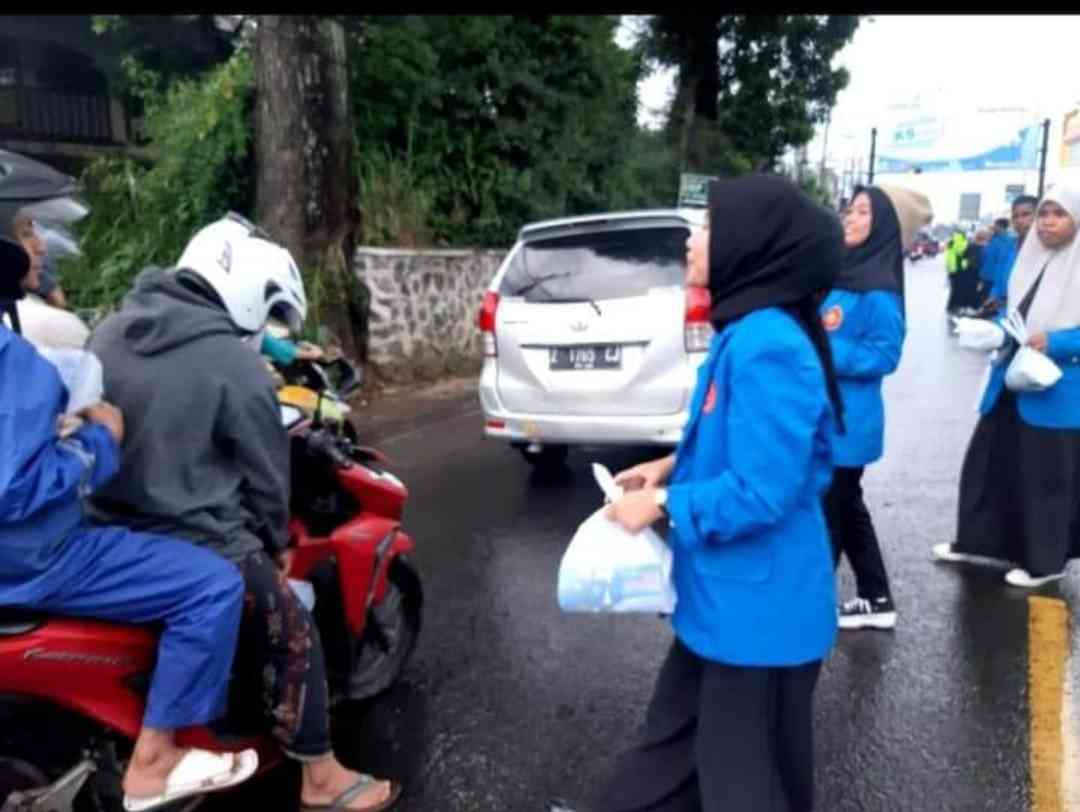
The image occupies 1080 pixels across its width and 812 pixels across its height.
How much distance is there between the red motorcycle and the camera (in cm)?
244

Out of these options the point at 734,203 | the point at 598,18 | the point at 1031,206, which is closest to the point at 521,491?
the point at 734,203

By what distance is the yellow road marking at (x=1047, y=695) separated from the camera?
3201 mm

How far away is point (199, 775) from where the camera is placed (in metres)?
2.62

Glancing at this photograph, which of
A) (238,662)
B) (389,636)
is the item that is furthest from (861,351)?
(238,662)

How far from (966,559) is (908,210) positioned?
2046mm

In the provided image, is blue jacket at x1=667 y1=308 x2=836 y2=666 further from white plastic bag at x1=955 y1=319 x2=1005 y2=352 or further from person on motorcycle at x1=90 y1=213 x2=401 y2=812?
white plastic bag at x1=955 y1=319 x2=1005 y2=352

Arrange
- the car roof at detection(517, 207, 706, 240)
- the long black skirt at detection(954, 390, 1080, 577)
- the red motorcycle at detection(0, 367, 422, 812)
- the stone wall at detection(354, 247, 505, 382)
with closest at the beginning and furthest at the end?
the red motorcycle at detection(0, 367, 422, 812) < the long black skirt at detection(954, 390, 1080, 577) < the car roof at detection(517, 207, 706, 240) < the stone wall at detection(354, 247, 505, 382)

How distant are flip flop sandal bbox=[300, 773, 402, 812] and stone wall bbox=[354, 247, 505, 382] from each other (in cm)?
706

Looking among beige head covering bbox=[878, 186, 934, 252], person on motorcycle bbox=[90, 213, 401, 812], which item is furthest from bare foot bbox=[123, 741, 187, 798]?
beige head covering bbox=[878, 186, 934, 252]

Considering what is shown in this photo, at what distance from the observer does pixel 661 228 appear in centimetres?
644

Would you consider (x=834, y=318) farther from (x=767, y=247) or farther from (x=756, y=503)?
(x=756, y=503)

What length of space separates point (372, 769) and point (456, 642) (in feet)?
3.35

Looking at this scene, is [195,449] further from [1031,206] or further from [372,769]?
[1031,206]

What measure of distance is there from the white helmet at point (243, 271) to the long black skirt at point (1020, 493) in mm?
3623
